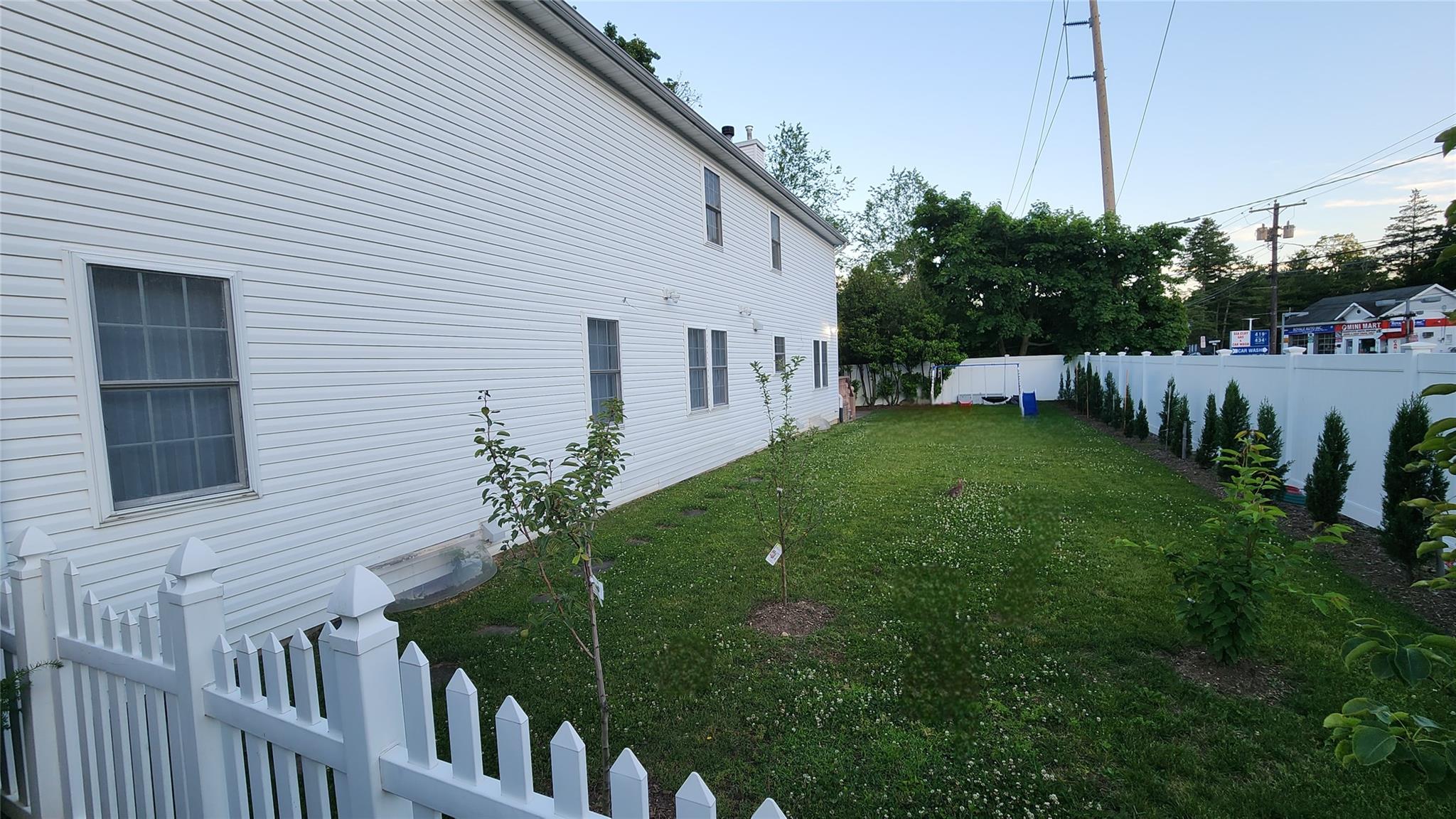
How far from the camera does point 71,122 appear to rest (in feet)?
10.5

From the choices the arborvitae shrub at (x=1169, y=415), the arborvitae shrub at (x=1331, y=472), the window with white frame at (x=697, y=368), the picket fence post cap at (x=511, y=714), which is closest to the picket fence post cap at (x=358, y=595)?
the picket fence post cap at (x=511, y=714)

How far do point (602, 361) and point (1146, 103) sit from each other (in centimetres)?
1983

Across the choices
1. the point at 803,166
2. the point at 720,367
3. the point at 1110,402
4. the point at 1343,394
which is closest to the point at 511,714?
the point at 1343,394

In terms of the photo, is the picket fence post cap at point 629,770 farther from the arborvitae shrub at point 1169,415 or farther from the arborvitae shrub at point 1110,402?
the arborvitae shrub at point 1110,402

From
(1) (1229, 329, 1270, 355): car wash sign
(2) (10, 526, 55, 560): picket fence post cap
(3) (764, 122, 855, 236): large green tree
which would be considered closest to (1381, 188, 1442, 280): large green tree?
(3) (764, 122, 855, 236): large green tree

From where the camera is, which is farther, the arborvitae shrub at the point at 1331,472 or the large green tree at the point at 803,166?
the large green tree at the point at 803,166

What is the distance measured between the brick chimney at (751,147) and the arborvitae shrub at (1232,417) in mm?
9120

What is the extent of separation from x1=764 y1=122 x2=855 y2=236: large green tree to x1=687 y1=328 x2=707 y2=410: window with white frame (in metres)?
22.5

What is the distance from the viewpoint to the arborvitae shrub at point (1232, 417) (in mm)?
8391

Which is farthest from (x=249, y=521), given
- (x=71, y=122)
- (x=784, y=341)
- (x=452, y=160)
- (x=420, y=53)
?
(x=784, y=341)

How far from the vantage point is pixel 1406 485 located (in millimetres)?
4988

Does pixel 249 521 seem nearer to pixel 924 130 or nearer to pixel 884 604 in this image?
pixel 884 604

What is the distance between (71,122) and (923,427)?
1573cm

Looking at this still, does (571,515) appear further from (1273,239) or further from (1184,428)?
(1273,239)
